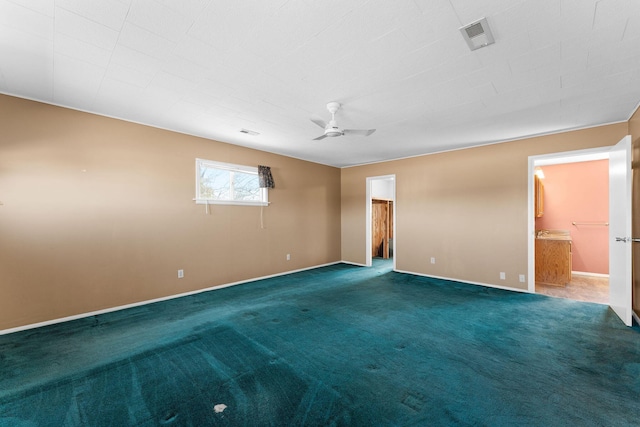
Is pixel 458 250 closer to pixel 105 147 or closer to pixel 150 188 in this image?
pixel 150 188

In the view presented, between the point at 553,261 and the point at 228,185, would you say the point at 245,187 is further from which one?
the point at 553,261

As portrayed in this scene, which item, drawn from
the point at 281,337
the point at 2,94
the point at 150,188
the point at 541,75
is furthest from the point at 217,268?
the point at 541,75

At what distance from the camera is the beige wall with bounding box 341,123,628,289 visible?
438 cm

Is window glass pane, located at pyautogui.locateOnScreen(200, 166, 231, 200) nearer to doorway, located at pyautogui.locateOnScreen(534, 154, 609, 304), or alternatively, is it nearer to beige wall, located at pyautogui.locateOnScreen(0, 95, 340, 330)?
beige wall, located at pyautogui.locateOnScreen(0, 95, 340, 330)

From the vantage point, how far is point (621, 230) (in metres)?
3.08

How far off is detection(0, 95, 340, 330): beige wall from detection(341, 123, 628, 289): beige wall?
3.31 metres

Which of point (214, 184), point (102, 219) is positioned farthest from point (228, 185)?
point (102, 219)

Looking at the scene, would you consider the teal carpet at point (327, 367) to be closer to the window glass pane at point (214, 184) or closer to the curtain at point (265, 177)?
the window glass pane at point (214, 184)

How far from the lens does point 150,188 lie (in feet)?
12.6

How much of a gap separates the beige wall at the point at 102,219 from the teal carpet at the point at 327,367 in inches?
15.8

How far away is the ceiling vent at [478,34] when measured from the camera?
180cm

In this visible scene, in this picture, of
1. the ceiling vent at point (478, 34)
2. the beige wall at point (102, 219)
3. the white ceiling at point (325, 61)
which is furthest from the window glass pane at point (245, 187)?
the ceiling vent at point (478, 34)

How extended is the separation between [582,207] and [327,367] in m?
6.68

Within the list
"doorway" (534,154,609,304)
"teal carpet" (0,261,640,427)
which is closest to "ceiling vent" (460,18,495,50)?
"teal carpet" (0,261,640,427)
